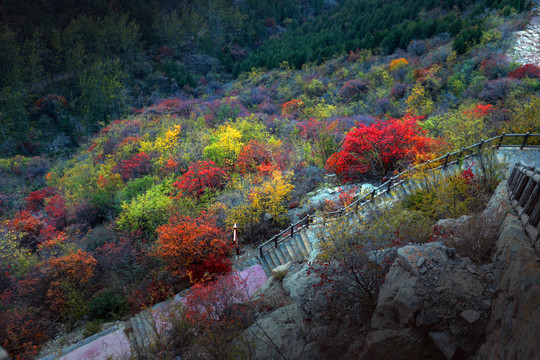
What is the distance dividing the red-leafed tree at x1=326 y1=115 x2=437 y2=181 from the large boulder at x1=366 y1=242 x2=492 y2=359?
11.6 metres

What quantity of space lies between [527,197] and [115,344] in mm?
14841

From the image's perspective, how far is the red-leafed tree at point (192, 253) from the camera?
46.2 ft

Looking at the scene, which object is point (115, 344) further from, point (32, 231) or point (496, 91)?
point (496, 91)

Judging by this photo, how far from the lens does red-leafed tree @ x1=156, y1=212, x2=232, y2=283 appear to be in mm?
14070

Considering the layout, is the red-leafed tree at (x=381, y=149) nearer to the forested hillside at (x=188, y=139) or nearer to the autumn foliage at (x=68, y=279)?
the forested hillside at (x=188, y=139)

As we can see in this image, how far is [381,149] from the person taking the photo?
18219mm

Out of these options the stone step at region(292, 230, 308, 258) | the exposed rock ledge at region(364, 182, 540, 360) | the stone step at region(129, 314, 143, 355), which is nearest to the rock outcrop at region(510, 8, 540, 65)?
the stone step at region(292, 230, 308, 258)

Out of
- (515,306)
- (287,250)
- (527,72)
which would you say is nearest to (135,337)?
(287,250)

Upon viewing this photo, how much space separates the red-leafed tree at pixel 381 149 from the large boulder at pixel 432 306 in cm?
1158

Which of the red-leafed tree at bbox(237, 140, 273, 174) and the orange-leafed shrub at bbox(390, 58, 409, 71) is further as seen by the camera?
the orange-leafed shrub at bbox(390, 58, 409, 71)

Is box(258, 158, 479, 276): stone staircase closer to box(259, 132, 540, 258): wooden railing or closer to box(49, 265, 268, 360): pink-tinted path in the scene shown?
box(259, 132, 540, 258): wooden railing

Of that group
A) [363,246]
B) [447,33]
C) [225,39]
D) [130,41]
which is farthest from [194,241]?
[225,39]

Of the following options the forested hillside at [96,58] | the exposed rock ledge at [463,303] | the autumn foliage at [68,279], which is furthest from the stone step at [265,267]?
the forested hillside at [96,58]

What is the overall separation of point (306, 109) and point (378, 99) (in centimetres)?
847
